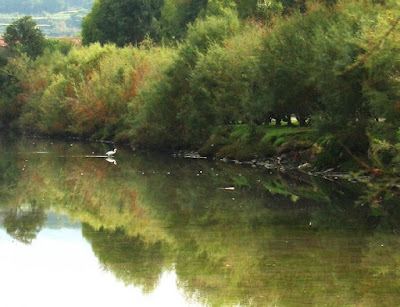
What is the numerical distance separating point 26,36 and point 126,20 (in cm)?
1208

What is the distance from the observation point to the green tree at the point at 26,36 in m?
112

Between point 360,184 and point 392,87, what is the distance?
460 centimetres

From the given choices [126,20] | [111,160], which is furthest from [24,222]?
[126,20]

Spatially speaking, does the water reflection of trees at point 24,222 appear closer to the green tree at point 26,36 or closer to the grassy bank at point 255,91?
the grassy bank at point 255,91

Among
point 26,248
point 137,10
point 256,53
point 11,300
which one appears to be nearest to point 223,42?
point 256,53

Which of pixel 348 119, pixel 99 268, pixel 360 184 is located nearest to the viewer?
pixel 99 268

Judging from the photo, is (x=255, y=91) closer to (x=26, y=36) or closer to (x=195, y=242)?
(x=195, y=242)

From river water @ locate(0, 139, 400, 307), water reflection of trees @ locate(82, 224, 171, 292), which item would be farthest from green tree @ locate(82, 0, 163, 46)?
water reflection of trees @ locate(82, 224, 171, 292)

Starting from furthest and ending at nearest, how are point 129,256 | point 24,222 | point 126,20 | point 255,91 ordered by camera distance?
point 126,20
point 255,91
point 24,222
point 129,256

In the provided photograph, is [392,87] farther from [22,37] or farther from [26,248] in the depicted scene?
[22,37]

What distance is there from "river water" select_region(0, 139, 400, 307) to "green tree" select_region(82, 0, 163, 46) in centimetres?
6872

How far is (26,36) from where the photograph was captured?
112 m

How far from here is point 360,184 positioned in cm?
3906

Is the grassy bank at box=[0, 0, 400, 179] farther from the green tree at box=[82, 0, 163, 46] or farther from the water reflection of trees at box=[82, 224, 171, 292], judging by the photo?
the green tree at box=[82, 0, 163, 46]
